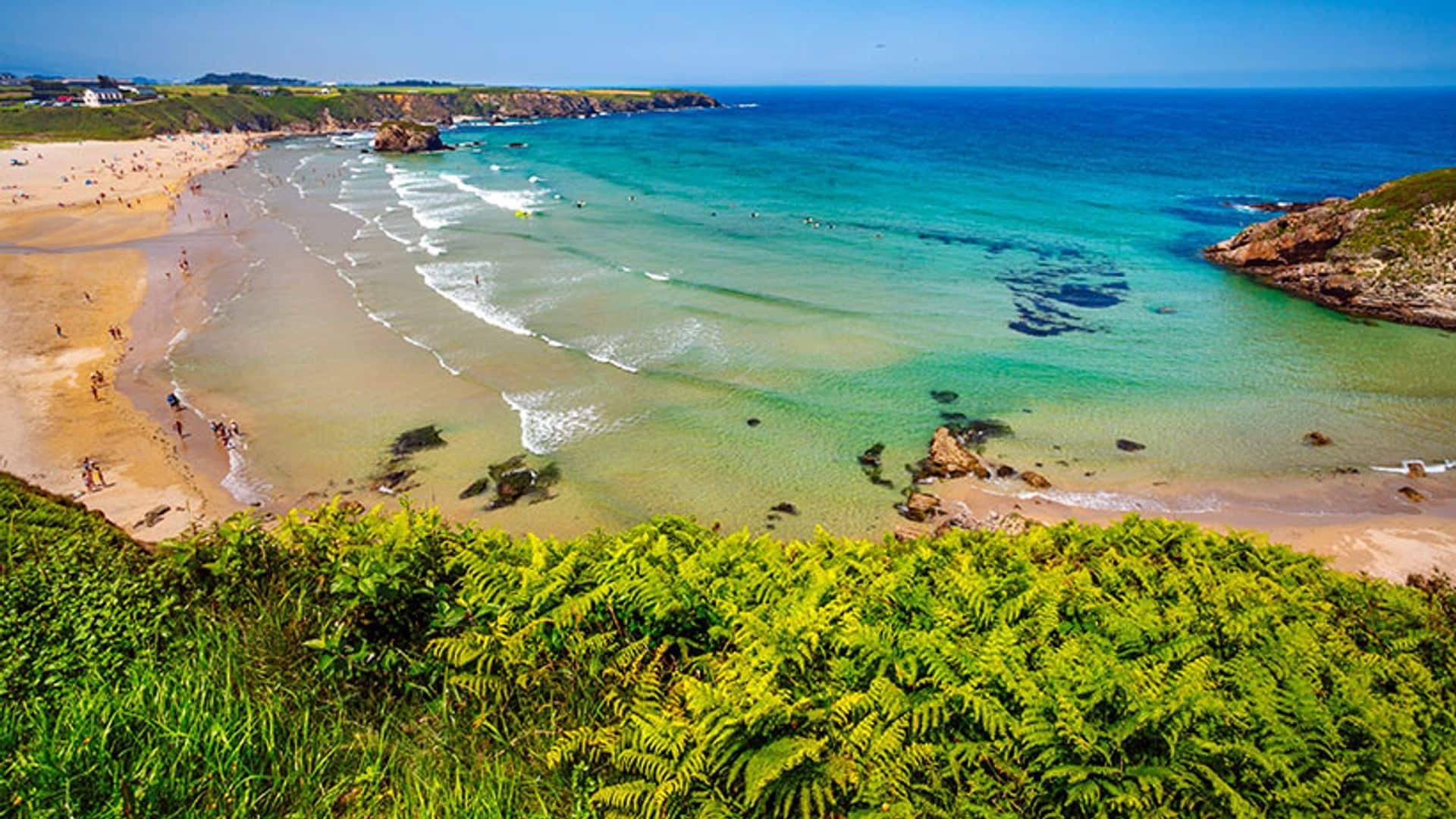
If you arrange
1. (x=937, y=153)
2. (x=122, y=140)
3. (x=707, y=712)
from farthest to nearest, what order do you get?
(x=122, y=140)
(x=937, y=153)
(x=707, y=712)

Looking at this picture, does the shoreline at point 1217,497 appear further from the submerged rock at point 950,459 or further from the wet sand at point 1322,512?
the submerged rock at point 950,459

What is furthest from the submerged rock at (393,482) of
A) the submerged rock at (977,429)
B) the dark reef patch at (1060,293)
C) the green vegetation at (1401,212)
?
the green vegetation at (1401,212)

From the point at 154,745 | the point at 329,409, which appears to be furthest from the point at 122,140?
the point at 154,745

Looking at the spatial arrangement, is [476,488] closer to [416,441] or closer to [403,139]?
[416,441]

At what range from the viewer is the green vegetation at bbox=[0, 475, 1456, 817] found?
5.04 m

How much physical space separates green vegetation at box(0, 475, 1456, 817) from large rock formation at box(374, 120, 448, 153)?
13601 cm

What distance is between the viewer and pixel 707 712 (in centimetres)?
554

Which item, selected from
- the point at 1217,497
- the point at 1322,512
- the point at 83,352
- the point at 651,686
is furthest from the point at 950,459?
the point at 83,352

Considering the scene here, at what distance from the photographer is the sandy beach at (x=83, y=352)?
23.0m

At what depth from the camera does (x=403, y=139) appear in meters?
124

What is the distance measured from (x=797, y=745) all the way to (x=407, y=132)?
143885 millimetres

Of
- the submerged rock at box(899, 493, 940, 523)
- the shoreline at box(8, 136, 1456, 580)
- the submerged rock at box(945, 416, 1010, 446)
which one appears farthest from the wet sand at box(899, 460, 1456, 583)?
the submerged rock at box(945, 416, 1010, 446)

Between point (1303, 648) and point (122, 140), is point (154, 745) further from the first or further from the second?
point (122, 140)

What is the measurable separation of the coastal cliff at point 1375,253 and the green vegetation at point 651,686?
149ft
